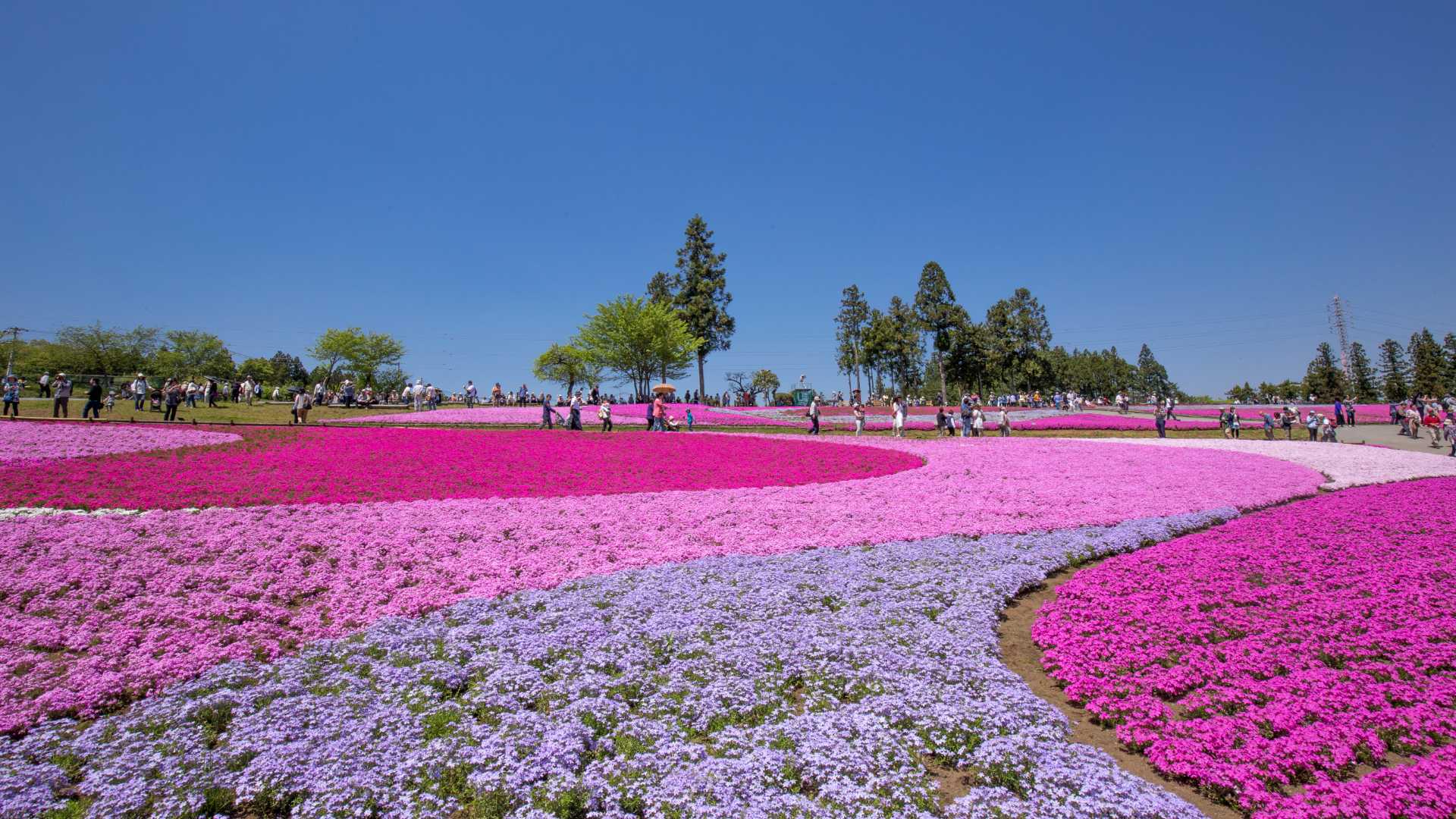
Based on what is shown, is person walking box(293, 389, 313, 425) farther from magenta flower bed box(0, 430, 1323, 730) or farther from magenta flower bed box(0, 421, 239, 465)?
magenta flower bed box(0, 430, 1323, 730)

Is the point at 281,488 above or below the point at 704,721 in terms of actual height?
above

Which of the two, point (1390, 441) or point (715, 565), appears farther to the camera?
point (1390, 441)

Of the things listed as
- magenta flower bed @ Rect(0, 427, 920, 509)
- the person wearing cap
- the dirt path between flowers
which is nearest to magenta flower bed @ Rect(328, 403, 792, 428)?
the person wearing cap

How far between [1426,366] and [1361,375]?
11.7 meters

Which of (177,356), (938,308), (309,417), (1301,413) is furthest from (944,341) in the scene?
(177,356)

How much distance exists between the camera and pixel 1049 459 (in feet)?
65.5

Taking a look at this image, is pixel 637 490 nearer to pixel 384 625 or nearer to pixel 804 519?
pixel 804 519

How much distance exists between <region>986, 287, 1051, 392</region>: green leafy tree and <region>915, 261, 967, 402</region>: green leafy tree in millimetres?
8377

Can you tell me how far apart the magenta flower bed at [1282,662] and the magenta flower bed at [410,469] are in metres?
8.73

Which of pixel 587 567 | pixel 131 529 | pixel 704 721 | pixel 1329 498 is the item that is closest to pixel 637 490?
pixel 587 567

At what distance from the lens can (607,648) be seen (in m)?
6.05

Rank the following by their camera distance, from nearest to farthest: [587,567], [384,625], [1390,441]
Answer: [384,625] → [587,567] → [1390,441]

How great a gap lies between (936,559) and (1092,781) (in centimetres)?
519

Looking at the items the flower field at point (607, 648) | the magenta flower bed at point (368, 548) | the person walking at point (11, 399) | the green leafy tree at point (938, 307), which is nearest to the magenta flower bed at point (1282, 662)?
the flower field at point (607, 648)
